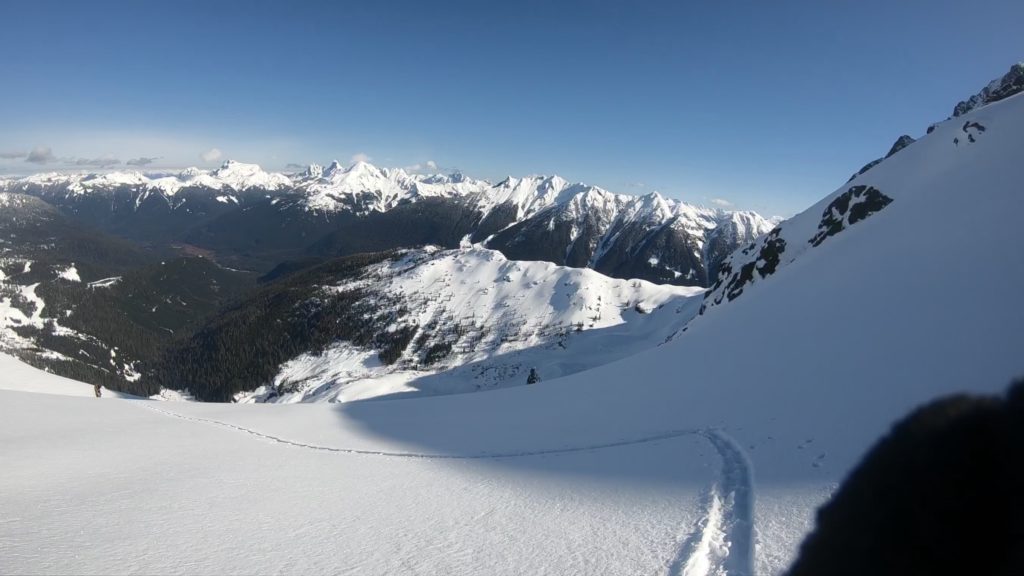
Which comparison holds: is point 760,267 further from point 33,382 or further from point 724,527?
point 33,382

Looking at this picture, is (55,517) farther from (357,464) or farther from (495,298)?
(495,298)

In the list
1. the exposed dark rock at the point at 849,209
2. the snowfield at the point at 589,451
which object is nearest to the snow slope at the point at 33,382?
the snowfield at the point at 589,451

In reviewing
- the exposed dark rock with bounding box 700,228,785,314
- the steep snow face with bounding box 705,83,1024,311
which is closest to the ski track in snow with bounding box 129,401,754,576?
the steep snow face with bounding box 705,83,1024,311

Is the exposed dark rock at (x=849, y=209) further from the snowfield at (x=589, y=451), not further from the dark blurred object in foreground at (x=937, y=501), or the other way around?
the dark blurred object in foreground at (x=937, y=501)

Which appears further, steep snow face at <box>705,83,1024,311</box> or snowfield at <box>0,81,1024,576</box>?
steep snow face at <box>705,83,1024,311</box>

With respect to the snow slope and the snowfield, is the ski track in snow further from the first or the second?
the snow slope

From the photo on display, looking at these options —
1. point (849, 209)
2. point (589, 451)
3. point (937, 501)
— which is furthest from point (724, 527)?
point (849, 209)

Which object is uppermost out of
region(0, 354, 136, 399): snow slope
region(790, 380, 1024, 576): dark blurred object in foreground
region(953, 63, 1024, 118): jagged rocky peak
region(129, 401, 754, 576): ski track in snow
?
region(953, 63, 1024, 118): jagged rocky peak
